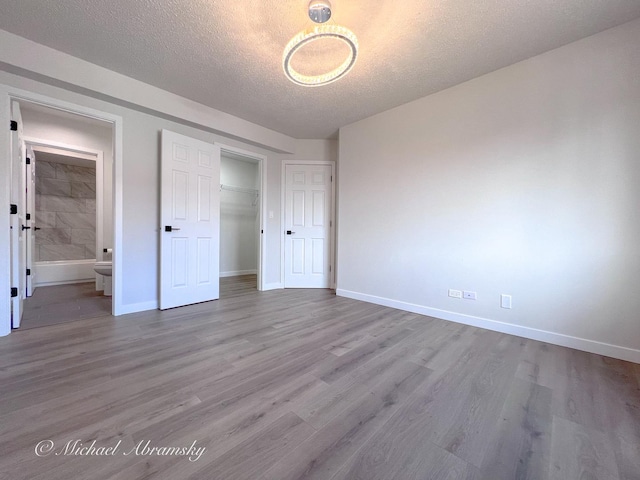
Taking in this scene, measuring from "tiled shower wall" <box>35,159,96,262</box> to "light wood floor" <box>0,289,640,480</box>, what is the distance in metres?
3.45

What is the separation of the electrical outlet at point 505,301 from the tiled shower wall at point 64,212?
6.70 metres

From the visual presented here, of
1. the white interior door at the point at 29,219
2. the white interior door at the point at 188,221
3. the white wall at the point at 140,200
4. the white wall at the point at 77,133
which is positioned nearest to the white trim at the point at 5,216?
the white wall at the point at 140,200

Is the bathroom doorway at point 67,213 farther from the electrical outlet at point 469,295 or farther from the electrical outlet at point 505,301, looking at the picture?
the electrical outlet at point 505,301

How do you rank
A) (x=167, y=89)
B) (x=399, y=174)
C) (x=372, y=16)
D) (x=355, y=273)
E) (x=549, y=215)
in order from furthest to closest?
(x=355, y=273), (x=399, y=174), (x=167, y=89), (x=549, y=215), (x=372, y=16)

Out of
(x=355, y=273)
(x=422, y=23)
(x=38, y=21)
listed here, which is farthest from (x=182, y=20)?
(x=355, y=273)

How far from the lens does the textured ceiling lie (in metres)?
1.79

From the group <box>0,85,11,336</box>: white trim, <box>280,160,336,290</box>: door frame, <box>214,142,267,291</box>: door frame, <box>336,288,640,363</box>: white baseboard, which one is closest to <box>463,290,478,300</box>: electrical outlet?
<box>336,288,640,363</box>: white baseboard

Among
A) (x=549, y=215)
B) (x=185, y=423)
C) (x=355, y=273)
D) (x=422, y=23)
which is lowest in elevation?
(x=185, y=423)

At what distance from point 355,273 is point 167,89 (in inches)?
127

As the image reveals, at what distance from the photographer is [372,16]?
6.08 ft

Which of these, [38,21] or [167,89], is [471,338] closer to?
[167,89]

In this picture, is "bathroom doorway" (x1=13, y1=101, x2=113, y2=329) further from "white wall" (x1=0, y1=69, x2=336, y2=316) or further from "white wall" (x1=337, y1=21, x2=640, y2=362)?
"white wall" (x1=337, y1=21, x2=640, y2=362)

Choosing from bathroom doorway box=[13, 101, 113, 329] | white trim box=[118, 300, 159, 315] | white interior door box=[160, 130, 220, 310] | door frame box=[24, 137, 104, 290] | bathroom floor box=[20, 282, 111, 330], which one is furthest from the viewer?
door frame box=[24, 137, 104, 290]

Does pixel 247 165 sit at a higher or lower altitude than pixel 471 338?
higher
